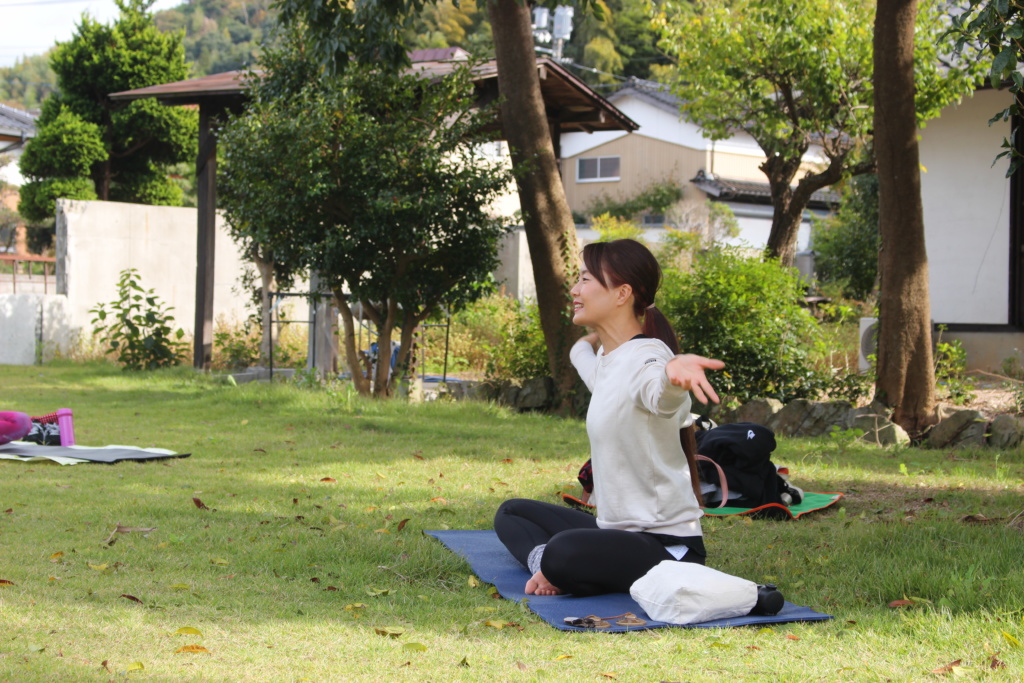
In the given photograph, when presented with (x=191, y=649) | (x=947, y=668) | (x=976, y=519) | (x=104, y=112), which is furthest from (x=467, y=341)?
(x=947, y=668)

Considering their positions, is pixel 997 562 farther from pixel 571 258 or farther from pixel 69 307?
pixel 69 307

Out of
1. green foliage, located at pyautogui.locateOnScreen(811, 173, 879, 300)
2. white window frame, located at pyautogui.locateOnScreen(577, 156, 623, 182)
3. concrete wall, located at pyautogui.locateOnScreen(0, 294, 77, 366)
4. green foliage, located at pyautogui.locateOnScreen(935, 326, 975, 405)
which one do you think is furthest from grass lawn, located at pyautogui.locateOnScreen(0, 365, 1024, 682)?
white window frame, located at pyautogui.locateOnScreen(577, 156, 623, 182)

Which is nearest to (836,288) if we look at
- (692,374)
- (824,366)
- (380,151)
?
(824,366)

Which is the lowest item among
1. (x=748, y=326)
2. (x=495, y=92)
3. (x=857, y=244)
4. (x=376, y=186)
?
(x=748, y=326)

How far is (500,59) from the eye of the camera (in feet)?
32.0

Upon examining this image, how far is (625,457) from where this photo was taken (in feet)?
11.9

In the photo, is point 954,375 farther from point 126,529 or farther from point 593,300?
point 126,529

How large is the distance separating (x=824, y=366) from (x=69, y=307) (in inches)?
474

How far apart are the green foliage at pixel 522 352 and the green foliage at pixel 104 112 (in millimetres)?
11680

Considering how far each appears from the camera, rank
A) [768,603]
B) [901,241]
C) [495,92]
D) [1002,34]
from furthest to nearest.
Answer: [495,92] < [901,241] < [1002,34] < [768,603]

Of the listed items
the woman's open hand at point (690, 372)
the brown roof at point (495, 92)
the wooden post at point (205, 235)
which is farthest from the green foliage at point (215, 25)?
the woman's open hand at point (690, 372)

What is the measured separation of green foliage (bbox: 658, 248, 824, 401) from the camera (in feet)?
31.4

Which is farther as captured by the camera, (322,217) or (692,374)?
(322,217)

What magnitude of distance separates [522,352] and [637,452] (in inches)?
298
